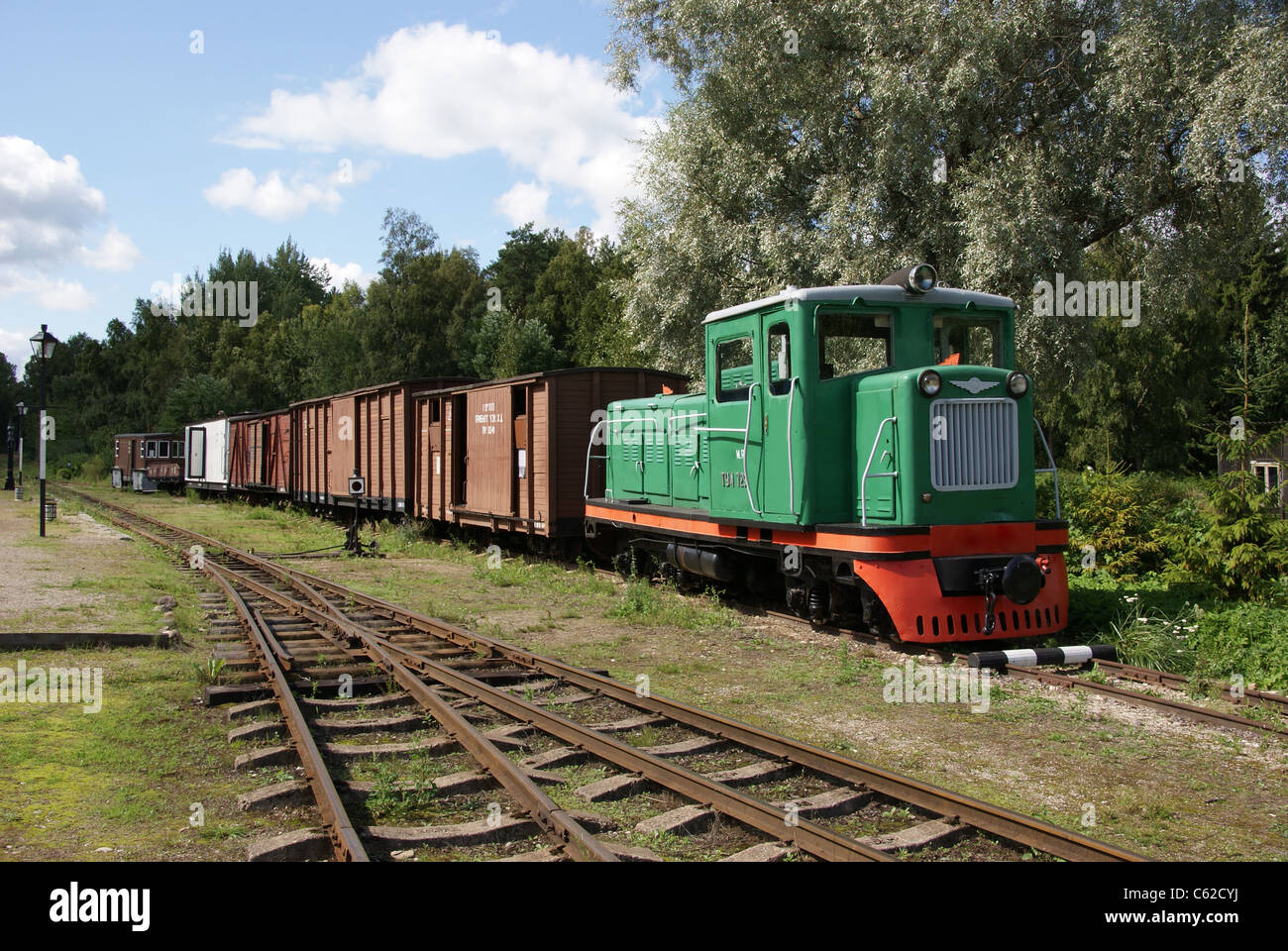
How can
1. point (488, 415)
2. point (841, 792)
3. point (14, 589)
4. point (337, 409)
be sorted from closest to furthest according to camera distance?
point (841, 792) → point (14, 589) → point (488, 415) → point (337, 409)

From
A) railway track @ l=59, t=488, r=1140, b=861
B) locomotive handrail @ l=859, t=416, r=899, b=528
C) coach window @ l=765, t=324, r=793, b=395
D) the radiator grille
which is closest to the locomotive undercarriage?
locomotive handrail @ l=859, t=416, r=899, b=528

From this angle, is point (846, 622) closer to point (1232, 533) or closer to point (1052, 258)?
point (1232, 533)

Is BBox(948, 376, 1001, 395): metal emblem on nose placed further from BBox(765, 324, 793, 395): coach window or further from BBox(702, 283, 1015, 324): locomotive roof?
BBox(765, 324, 793, 395): coach window

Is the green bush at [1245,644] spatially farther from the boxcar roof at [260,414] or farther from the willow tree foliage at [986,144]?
the boxcar roof at [260,414]

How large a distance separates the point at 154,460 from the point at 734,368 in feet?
151

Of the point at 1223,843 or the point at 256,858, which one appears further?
the point at 1223,843

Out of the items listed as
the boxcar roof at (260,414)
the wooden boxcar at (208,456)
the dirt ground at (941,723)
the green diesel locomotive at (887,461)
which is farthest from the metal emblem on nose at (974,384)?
the wooden boxcar at (208,456)

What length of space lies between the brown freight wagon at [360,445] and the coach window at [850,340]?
13316 millimetres

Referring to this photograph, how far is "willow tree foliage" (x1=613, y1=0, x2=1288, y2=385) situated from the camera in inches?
603

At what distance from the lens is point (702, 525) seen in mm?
11656

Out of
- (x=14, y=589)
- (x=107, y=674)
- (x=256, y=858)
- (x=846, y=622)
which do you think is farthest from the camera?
(x=14, y=589)

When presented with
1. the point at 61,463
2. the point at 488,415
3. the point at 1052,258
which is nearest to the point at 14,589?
the point at 488,415

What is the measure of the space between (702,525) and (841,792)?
6585 mm

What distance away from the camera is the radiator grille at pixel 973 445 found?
29.3 ft
